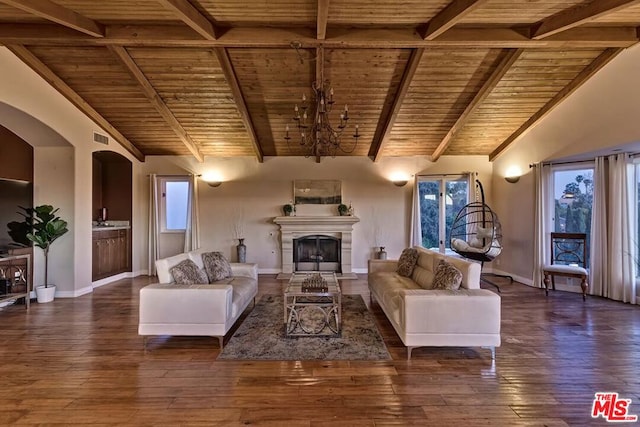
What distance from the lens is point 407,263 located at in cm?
497

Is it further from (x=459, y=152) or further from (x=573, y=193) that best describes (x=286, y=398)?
(x=459, y=152)

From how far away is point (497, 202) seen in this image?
7.77 metres

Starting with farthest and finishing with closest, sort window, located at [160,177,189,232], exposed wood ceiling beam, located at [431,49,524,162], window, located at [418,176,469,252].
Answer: window, located at [160,177,189,232] → window, located at [418,176,469,252] → exposed wood ceiling beam, located at [431,49,524,162]

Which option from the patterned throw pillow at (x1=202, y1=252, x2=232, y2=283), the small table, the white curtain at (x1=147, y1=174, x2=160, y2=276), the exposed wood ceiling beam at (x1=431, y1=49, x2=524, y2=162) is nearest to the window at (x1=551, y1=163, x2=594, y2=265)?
the exposed wood ceiling beam at (x1=431, y1=49, x2=524, y2=162)

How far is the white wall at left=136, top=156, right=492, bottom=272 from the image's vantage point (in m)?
7.98

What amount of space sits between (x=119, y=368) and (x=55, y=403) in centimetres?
57

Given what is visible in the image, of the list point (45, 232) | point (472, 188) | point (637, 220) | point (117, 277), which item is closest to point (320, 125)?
point (472, 188)

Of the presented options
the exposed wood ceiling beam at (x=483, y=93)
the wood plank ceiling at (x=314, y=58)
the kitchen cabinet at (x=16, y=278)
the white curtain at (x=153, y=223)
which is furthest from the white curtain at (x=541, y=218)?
the kitchen cabinet at (x=16, y=278)

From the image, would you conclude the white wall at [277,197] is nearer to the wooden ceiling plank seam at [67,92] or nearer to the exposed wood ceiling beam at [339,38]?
the wooden ceiling plank seam at [67,92]

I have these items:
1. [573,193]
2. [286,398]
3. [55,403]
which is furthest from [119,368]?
[573,193]

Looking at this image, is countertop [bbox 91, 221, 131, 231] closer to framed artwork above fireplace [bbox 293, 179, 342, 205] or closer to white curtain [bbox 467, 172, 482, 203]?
framed artwork above fireplace [bbox 293, 179, 342, 205]

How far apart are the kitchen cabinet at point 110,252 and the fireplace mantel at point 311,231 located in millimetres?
3321

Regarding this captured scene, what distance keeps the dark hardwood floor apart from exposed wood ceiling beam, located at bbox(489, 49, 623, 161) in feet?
11.9

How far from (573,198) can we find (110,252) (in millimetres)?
9011
